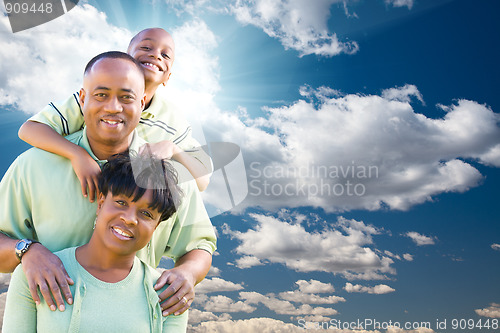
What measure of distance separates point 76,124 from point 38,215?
0.86 m

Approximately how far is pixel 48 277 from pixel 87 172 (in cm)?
73

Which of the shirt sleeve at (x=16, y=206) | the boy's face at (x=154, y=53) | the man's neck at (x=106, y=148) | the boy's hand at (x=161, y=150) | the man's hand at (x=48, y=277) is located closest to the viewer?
the man's hand at (x=48, y=277)

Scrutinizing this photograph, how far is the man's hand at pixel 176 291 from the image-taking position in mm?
3084

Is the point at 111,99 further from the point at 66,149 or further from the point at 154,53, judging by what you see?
the point at 154,53

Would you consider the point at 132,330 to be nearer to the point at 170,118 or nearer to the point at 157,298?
the point at 157,298

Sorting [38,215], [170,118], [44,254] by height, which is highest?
[170,118]

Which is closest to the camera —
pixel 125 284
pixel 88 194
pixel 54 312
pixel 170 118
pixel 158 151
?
pixel 54 312

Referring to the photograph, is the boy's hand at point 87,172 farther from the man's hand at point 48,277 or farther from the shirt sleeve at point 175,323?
the shirt sleeve at point 175,323

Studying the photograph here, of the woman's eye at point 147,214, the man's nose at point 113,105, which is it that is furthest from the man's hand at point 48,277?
the man's nose at point 113,105

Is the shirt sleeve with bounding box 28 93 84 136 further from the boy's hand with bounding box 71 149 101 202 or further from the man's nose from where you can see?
the man's nose

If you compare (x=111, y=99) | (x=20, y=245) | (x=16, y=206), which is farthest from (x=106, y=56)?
(x=20, y=245)

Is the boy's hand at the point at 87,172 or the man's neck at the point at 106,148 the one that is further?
the man's neck at the point at 106,148

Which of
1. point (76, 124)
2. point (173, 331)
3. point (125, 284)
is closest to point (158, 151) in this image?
point (76, 124)

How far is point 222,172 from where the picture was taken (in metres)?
4.85
